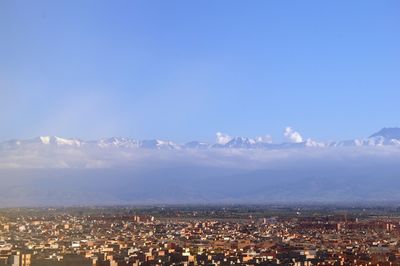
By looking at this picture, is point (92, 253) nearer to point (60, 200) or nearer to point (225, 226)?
point (225, 226)

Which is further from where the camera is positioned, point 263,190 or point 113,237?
point 263,190

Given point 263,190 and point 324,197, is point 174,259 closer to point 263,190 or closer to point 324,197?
point 324,197

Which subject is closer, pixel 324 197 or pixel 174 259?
pixel 174 259

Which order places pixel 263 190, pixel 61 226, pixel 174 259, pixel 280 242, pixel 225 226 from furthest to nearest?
pixel 263 190 → pixel 225 226 → pixel 61 226 → pixel 280 242 → pixel 174 259

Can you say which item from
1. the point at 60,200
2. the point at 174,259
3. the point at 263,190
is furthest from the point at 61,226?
the point at 263,190

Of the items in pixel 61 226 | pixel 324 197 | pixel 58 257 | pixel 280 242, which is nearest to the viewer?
pixel 58 257

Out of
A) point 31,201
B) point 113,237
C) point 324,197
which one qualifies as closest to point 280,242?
point 113,237

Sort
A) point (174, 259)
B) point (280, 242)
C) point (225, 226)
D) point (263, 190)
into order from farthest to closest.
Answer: point (263, 190) → point (225, 226) → point (280, 242) → point (174, 259)

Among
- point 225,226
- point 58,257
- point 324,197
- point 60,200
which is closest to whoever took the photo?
point 58,257

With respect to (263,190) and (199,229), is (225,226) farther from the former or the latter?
(263,190)
